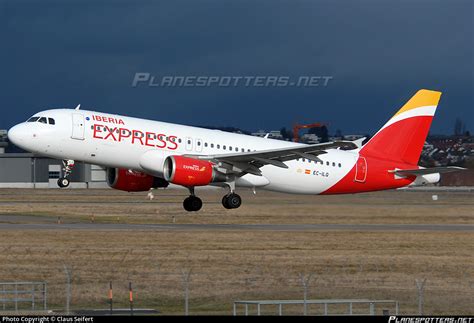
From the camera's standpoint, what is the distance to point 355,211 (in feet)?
184

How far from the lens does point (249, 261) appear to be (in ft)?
119

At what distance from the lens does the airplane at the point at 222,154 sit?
4309 centimetres

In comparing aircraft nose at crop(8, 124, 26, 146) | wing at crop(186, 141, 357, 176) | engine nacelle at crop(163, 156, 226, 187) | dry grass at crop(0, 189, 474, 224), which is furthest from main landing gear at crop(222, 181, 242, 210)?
aircraft nose at crop(8, 124, 26, 146)

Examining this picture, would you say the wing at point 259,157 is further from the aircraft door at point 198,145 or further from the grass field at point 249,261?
the grass field at point 249,261

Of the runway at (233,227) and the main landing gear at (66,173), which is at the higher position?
the main landing gear at (66,173)

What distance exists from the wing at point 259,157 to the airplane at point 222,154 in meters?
0.05

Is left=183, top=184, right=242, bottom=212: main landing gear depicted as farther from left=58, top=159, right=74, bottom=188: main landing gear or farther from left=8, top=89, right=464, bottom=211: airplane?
left=58, top=159, right=74, bottom=188: main landing gear

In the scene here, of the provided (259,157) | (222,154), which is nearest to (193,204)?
(222,154)

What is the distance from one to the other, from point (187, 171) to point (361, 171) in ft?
33.7

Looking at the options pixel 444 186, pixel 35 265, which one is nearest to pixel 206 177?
pixel 35 265

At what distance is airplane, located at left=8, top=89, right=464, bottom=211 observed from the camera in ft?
141

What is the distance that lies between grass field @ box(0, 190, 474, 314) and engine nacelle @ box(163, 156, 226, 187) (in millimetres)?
2439

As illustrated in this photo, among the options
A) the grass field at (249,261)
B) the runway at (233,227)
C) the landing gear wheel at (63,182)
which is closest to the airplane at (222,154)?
the landing gear wheel at (63,182)

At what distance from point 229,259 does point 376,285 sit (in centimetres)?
700
